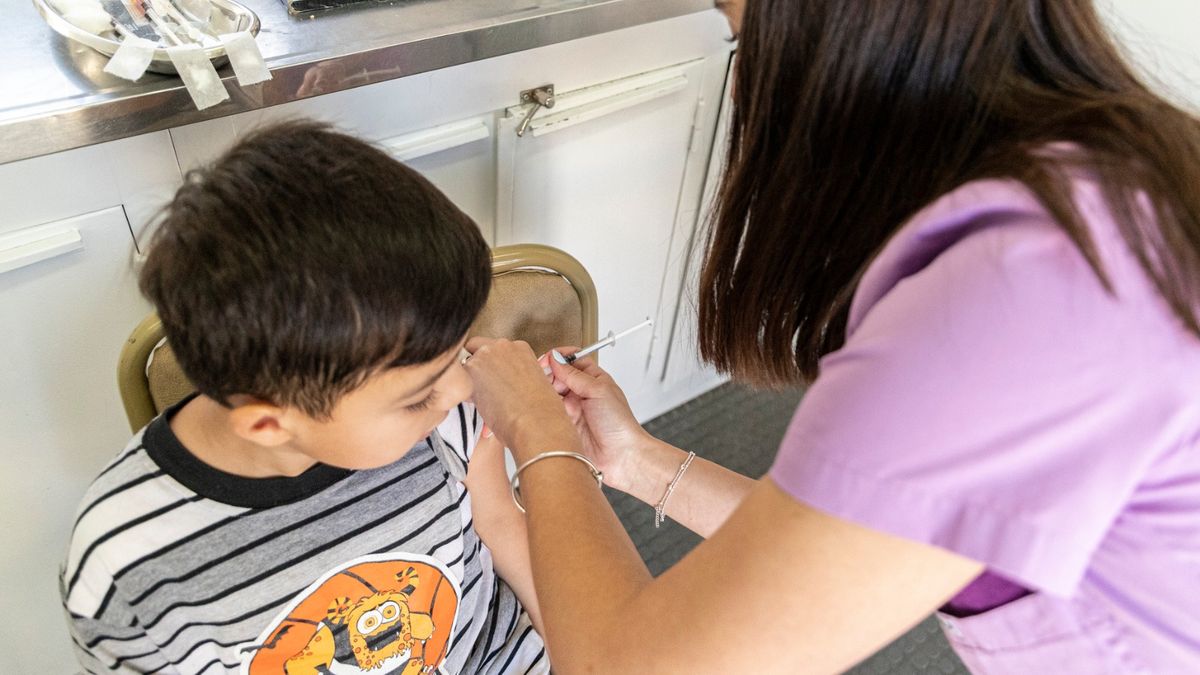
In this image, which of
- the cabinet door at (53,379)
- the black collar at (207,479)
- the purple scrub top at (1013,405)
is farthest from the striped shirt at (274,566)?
the purple scrub top at (1013,405)

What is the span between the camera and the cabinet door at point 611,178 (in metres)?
1.12

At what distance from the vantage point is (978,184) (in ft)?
1.64

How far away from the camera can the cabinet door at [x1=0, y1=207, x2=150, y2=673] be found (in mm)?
845

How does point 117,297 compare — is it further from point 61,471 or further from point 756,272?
point 756,272

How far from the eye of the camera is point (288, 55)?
89cm

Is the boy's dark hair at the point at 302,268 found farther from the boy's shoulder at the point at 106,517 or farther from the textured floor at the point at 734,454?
the textured floor at the point at 734,454

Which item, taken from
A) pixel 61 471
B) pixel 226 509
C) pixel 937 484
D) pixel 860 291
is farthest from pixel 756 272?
pixel 61 471

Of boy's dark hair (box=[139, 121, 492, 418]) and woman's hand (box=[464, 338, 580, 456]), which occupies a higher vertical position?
boy's dark hair (box=[139, 121, 492, 418])

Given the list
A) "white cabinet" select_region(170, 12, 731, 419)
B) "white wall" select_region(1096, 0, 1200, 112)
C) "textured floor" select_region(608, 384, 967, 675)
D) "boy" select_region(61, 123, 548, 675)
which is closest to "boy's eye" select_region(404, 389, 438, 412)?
"boy" select_region(61, 123, 548, 675)

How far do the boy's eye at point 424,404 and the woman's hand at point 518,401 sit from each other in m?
0.06

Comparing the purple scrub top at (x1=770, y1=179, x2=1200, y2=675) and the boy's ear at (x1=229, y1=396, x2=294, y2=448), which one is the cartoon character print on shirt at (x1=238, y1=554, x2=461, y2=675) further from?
the purple scrub top at (x1=770, y1=179, x2=1200, y2=675)

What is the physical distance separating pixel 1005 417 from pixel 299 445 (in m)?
0.54

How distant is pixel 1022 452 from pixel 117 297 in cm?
85

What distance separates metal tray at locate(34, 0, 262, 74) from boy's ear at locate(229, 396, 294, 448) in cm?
35
